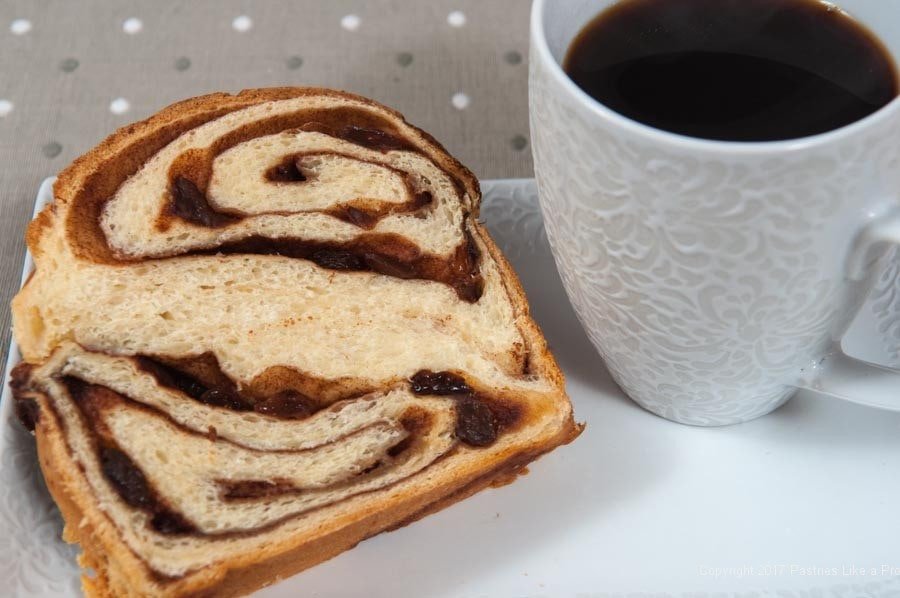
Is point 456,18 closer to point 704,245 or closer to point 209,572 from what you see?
point 704,245

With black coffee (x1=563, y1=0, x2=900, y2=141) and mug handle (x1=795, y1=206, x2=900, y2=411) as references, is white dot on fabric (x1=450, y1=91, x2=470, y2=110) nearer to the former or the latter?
black coffee (x1=563, y1=0, x2=900, y2=141)

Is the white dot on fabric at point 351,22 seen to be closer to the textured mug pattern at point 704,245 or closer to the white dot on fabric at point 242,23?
the white dot on fabric at point 242,23

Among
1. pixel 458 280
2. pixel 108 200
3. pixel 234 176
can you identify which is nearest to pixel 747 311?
pixel 458 280

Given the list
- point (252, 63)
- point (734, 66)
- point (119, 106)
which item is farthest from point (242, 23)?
point (734, 66)

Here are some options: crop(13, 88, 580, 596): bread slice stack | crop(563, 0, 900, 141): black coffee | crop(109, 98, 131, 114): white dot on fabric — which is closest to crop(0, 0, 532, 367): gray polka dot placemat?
crop(109, 98, 131, 114): white dot on fabric

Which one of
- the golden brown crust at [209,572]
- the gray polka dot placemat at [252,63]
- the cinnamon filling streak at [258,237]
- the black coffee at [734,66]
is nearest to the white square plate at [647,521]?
the golden brown crust at [209,572]

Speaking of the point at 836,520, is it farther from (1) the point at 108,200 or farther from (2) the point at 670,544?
(1) the point at 108,200
